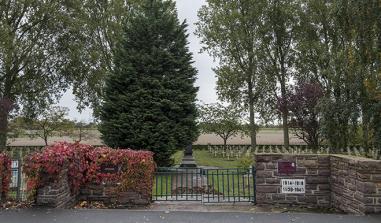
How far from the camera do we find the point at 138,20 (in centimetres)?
1970

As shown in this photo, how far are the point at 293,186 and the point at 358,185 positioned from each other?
6.00ft

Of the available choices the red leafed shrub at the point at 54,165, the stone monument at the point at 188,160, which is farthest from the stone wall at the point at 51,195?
the stone monument at the point at 188,160

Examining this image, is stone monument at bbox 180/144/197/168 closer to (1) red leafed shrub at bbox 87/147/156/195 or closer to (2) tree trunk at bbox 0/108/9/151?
(1) red leafed shrub at bbox 87/147/156/195

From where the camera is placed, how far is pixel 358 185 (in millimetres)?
8578

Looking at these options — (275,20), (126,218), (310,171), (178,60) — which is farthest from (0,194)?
(275,20)

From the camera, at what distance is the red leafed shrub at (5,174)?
31.0 ft

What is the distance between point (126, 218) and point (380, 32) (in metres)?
10.9

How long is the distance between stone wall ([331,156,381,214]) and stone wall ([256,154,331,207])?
1.65 feet

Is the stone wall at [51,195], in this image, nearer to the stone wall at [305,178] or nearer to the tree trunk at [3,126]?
the stone wall at [305,178]

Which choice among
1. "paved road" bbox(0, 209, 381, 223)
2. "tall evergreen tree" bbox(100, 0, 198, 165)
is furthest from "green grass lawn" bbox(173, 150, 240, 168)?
"paved road" bbox(0, 209, 381, 223)

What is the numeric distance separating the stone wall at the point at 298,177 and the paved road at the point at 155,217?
1.40 metres

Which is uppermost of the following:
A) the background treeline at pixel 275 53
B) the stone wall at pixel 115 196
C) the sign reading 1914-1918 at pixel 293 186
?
the background treeline at pixel 275 53

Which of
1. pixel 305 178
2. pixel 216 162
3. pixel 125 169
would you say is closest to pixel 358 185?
pixel 305 178

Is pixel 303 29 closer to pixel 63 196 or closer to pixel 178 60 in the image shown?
pixel 178 60
